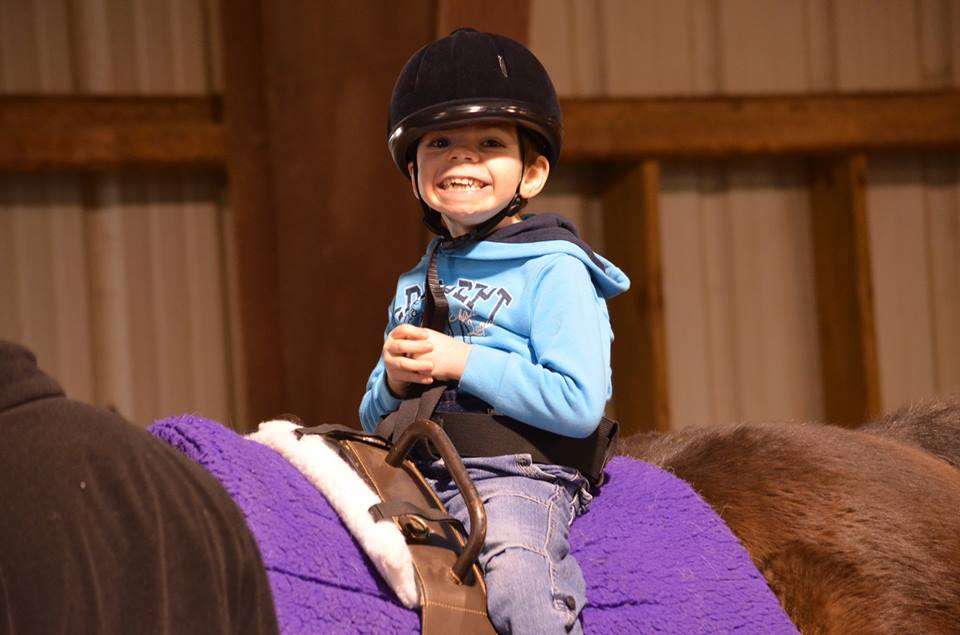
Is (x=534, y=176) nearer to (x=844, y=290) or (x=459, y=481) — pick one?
(x=459, y=481)

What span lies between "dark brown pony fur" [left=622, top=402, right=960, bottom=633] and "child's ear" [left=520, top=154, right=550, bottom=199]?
1.69 ft

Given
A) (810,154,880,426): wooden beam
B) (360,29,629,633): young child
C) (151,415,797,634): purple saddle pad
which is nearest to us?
(151,415,797,634): purple saddle pad

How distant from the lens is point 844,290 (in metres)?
5.81

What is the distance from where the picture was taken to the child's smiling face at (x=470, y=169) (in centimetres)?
160

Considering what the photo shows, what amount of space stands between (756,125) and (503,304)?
428 cm

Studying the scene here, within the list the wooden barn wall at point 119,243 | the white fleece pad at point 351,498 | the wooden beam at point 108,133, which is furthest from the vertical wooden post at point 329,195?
the white fleece pad at point 351,498

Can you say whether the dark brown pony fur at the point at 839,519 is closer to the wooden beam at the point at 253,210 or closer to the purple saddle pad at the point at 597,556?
the purple saddle pad at the point at 597,556

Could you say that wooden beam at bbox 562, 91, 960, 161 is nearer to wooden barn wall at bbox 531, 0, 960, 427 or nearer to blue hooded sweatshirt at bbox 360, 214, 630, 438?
wooden barn wall at bbox 531, 0, 960, 427

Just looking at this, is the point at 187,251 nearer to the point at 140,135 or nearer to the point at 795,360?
the point at 140,135

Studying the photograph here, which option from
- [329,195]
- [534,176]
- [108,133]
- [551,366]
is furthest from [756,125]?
[551,366]

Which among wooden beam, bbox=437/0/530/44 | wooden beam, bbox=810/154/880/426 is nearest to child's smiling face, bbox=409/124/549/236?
wooden beam, bbox=437/0/530/44

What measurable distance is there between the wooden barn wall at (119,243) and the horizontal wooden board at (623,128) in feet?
0.92

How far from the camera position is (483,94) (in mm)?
Result: 1555

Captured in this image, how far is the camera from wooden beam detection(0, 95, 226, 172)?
471cm
